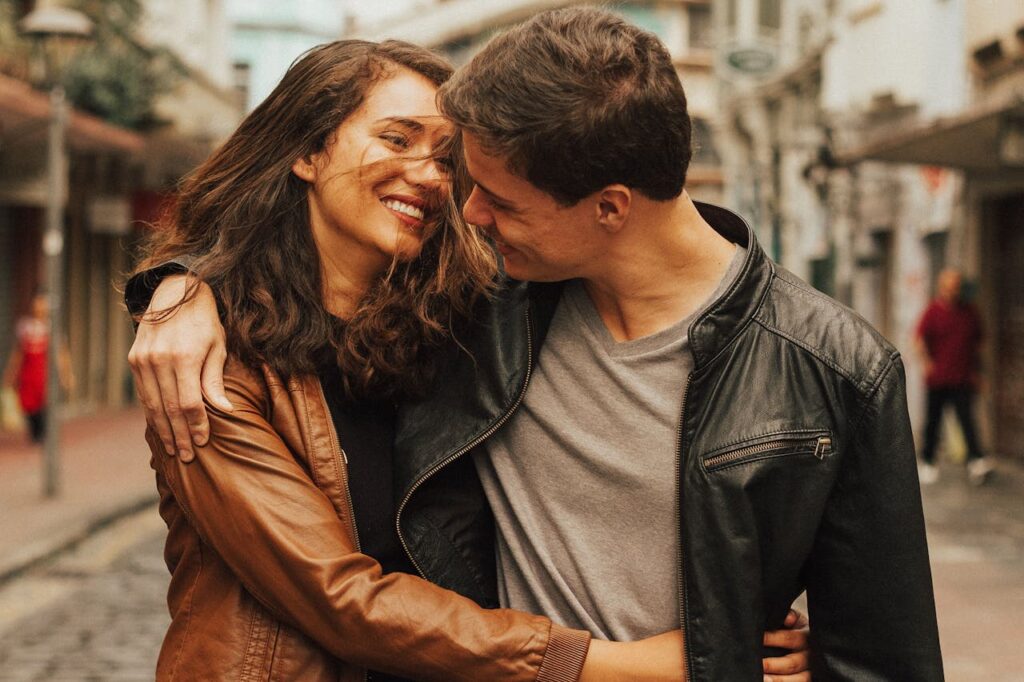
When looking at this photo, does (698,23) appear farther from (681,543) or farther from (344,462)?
(681,543)

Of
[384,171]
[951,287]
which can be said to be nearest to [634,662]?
[384,171]

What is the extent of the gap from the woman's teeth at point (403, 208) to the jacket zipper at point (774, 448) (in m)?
0.73

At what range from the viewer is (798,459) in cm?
191

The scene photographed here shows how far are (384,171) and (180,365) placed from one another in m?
0.47

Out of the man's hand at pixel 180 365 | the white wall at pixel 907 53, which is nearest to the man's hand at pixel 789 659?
the man's hand at pixel 180 365

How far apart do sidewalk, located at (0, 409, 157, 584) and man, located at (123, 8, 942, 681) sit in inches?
259

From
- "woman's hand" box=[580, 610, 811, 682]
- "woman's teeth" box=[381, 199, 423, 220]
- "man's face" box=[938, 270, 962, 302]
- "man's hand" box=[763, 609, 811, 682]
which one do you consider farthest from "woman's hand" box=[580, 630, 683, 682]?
"man's face" box=[938, 270, 962, 302]

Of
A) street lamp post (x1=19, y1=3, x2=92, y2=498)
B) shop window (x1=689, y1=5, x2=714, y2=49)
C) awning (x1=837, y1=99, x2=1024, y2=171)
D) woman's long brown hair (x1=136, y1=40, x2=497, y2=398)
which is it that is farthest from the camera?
shop window (x1=689, y1=5, x2=714, y2=49)

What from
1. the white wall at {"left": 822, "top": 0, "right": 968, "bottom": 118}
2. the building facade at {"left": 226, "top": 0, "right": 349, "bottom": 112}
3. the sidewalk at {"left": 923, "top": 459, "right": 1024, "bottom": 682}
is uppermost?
the building facade at {"left": 226, "top": 0, "right": 349, "bottom": 112}

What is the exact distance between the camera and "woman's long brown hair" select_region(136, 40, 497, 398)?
2.23 meters

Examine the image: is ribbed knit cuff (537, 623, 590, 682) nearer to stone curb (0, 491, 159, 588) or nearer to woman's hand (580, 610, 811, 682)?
woman's hand (580, 610, 811, 682)

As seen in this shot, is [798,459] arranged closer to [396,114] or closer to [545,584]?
[545,584]

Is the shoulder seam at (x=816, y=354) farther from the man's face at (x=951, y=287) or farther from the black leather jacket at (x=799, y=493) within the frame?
the man's face at (x=951, y=287)

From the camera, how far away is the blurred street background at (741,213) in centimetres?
→ 758
